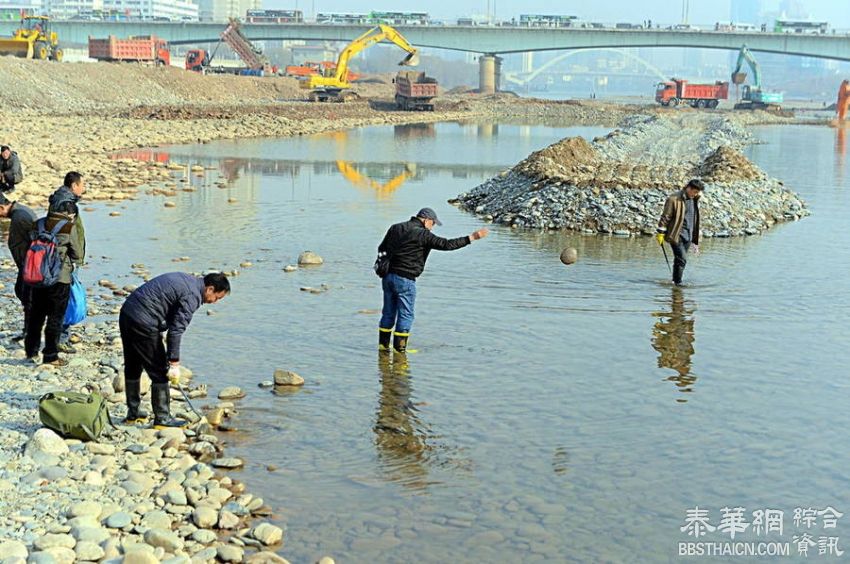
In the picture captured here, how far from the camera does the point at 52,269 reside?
10586 millimetres

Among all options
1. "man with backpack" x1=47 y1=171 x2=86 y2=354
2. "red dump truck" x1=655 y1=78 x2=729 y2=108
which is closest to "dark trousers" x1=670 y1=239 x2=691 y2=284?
"man with backpack" x1=47 y1=171 x2=86 y2=354

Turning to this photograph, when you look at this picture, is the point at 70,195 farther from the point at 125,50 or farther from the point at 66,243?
the point at 125,50

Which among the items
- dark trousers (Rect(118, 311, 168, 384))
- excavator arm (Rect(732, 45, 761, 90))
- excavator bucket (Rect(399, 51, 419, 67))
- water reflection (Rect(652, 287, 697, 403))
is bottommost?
water reflection (Rect(652, 287, 697, 403))

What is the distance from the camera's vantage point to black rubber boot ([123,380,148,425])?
9523 mm

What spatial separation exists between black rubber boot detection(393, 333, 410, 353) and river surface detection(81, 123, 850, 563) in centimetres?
18

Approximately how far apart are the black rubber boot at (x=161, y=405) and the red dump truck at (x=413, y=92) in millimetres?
80465

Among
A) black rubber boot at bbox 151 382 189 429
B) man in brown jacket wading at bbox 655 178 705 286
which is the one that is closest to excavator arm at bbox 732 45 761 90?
man in brown jacket wading at bbox 655 178 705 286

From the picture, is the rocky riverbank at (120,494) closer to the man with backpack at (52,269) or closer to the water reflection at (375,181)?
the man with backpack at (52,269)

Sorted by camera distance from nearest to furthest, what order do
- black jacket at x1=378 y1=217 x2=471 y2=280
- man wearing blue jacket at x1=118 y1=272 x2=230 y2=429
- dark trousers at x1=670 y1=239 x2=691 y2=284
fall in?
man wearing blue jacket at x1=118 y1=272 x2=230 y2=429 → black jacket at x1=378 y1=217 x2=471 y2=280 → dark trousers at x1=670 y1=239 x2=691 y2=284

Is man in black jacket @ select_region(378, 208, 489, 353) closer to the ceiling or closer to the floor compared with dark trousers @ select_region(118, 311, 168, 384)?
closer to the ceiling

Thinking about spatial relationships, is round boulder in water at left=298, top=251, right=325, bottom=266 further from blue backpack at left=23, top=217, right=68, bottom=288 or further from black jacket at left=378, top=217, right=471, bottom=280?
blue backpack at left=23, top=217, right=68, bottom=288

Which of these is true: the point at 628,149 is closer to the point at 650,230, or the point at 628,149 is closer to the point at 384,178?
the point at 384,178

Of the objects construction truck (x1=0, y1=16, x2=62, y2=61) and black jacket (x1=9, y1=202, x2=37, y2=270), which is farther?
construction truck (x1=0, y1=16, x2=62, y2=61)

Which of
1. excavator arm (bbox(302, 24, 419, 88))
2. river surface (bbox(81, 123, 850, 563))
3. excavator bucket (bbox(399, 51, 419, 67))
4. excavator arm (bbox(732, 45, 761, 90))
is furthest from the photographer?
excavator arm (bbox(732, 45, 761, 90))
